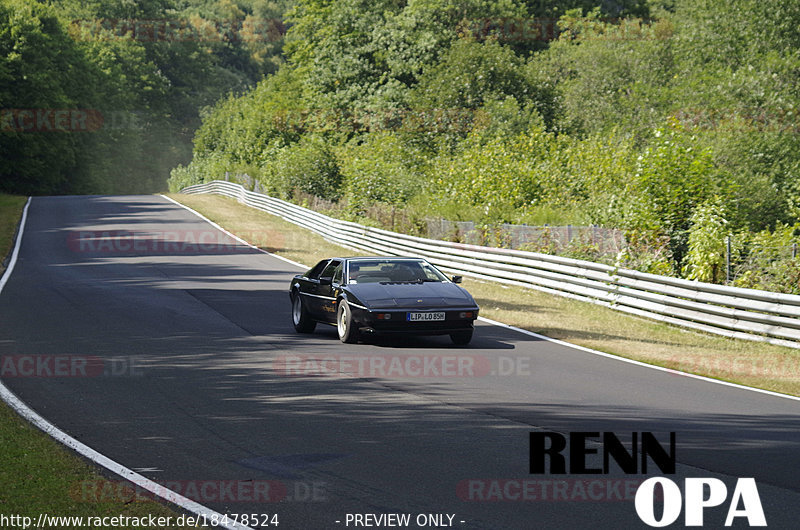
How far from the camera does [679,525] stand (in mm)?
5711

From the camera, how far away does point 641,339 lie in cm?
1548

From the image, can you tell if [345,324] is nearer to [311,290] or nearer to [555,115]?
[311,290]

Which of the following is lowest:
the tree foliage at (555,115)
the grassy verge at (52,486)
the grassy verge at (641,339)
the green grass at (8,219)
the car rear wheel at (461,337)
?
the green grass at (8,219)

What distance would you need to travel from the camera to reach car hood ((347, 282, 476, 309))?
13594 millimetres

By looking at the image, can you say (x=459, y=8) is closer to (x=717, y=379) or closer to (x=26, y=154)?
(x=26, y=154)

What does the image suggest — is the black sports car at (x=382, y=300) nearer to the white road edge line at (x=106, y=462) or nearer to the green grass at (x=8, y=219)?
the white road edge line at (x=106, y=462)

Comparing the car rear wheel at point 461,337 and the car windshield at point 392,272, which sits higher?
the car windshield at point 392,272

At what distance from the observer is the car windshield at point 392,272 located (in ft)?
48.9

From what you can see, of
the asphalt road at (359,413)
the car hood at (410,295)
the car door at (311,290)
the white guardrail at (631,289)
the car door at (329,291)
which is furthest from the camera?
the car door at (311,290)

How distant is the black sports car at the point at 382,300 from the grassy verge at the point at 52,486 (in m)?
6.02

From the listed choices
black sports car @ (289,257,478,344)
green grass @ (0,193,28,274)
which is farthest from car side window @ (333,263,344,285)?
green grass @ (0,193,28,274)

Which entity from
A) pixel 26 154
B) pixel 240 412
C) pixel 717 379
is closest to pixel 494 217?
pixel 717 379

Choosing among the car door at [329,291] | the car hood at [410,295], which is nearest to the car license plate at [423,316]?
the car hood at [410,295]

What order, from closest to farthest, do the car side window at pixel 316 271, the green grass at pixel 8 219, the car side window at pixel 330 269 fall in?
the car side window at pixel 330 269, the car side window at pixel 316 271, the green grass at pixel 8 219
